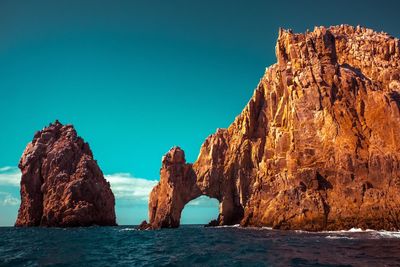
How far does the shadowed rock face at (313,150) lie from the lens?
6406 cm

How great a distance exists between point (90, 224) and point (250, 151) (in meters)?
55.1

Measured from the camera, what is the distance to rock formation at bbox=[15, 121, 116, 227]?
4321 inches

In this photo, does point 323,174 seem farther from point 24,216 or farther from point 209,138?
point 24,216

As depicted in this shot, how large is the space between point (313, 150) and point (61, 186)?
79.0 m

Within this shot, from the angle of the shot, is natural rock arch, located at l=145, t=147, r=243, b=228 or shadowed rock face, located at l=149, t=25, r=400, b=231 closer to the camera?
shadowed rock face, located at l=149, t=25, r=400, b=231

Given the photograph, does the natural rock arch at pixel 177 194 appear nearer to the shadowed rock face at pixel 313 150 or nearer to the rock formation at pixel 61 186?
the shadowed rock face at pixel 313 150

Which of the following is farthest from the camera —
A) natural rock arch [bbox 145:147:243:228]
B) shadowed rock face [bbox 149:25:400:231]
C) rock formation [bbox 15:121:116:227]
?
rock formation [bbox 15:121:116:227]

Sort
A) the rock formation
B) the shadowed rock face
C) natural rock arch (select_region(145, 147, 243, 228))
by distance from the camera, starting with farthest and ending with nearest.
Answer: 1. the rock formation
2. natural rock arch (select_region(145, 147, 243, 228))
3. the shadowed rock face

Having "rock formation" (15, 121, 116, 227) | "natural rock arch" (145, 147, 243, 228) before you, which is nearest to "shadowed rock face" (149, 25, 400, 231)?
"natural rock arch" (145, 147, 243, 228)

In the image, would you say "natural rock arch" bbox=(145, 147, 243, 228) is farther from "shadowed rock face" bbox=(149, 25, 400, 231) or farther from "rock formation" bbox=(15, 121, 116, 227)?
"rock formation" bbox=(15, 121, 116, 227)

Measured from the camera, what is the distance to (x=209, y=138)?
367 ft

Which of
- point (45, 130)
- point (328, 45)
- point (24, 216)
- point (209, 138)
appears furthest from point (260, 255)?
point (45, 130)

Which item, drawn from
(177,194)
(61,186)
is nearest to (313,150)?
(177,194)

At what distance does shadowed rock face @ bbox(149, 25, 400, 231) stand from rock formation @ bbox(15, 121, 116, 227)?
1195 inches
